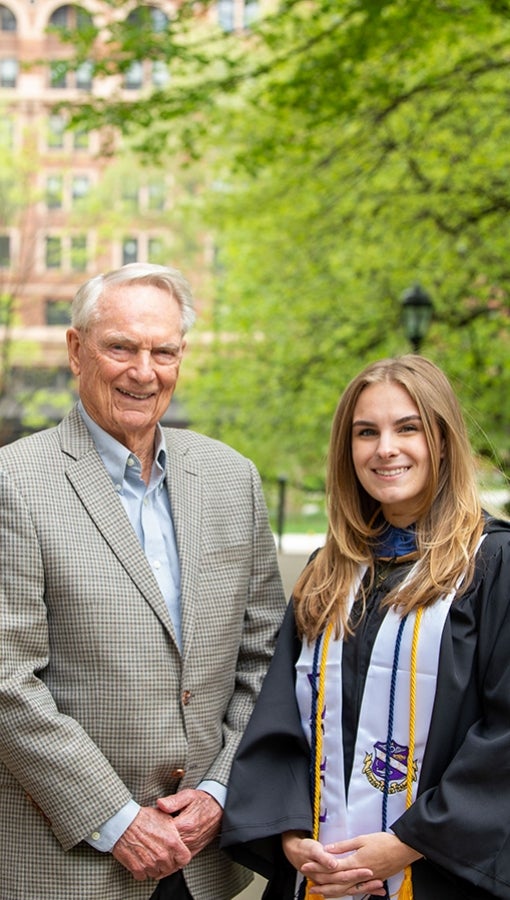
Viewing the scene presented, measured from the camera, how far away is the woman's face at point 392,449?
9.57ft

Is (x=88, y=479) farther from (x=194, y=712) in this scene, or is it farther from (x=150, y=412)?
(x=194, y=712)

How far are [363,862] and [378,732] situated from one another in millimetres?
321

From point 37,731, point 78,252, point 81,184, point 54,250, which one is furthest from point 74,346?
point 81,184

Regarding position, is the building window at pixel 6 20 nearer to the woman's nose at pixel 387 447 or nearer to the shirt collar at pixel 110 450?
the shirt collar at pixel 110 450

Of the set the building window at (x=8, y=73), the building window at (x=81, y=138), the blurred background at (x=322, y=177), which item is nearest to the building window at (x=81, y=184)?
the building window at (x=81, y=138)

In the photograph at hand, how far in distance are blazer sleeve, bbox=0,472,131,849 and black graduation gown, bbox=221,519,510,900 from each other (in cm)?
38

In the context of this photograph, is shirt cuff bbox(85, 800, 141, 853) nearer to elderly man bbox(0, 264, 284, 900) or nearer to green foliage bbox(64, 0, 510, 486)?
elderly man bbox(0, 264, 284, 900)

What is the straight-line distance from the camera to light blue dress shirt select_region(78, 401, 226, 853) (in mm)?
2959

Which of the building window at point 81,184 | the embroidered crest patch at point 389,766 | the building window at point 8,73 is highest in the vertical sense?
the building window at point 8,73

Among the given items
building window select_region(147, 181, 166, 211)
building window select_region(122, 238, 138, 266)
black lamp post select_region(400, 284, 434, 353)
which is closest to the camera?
black lamp post select_region(400, 284, 434, 353)

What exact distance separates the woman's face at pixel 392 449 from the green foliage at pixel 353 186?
27.0 feet

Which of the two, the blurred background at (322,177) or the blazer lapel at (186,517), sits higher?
the blurred background at (322,177)

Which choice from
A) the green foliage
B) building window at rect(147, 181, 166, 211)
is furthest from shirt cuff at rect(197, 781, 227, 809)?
building window at rect(147, 181, 166, 211)

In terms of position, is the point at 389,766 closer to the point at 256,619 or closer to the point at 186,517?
the point at 256,619
